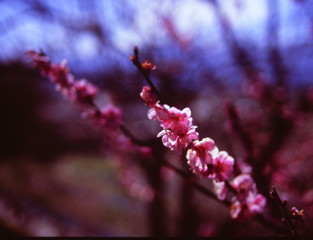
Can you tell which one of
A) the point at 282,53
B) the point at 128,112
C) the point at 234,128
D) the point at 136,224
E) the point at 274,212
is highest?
the point at 282,53

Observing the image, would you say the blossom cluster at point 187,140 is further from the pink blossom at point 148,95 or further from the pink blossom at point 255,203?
the pink blossom at point 255,203

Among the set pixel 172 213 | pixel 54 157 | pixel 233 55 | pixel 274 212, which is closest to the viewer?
pixel 274 212

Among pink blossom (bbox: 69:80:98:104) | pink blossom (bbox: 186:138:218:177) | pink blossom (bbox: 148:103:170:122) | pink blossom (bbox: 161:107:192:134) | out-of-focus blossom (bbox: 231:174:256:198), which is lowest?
pink blossom (bbox: 186:138:218:177)

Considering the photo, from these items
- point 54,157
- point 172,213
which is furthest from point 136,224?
point 54,157

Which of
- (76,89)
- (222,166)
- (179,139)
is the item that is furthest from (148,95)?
(76,89)

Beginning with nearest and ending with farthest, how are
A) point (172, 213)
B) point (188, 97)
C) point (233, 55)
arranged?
point (233, 55)
point (188, 97)
point (172, 213)

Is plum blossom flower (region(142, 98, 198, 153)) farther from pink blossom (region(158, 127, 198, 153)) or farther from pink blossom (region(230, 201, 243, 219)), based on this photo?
pink blossom (region(230, 201, 243, 219))

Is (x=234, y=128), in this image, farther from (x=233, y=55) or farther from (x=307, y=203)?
(x=307, y=203)

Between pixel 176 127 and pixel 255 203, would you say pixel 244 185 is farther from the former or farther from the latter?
pixel 176 127

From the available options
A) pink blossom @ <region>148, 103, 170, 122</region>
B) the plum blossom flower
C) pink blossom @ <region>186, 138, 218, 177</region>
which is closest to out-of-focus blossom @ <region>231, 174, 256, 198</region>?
pink blossom @ <region>186, 138, 218, 177</region>
